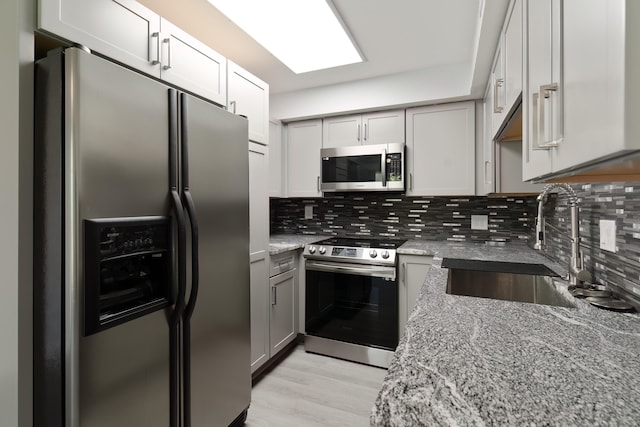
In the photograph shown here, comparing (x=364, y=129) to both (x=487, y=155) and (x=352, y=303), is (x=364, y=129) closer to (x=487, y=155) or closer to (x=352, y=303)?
(x=487, y=155)

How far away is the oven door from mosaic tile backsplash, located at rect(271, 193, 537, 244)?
71cm

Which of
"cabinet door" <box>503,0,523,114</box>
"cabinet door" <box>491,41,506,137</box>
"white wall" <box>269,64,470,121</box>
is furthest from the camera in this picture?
"white wall" <box>269,64,470,121</box>

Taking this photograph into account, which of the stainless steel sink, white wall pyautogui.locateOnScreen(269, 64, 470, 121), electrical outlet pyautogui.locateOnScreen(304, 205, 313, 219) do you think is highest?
white wall pyautogui.locateOnScreen(269, 64, 470, 121)

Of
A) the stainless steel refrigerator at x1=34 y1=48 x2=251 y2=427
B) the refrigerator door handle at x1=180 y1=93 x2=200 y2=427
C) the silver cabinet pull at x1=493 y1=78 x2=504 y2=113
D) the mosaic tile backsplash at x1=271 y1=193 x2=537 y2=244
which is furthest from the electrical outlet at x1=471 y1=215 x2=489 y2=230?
the refrigerator door handle at x1=180 y1=93 x2=200 y2=427

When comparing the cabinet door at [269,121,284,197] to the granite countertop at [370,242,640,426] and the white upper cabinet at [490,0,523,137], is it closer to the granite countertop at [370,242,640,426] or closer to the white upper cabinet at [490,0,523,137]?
the white upper cabinet at [490,0,523,137]

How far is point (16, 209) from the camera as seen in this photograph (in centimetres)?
95

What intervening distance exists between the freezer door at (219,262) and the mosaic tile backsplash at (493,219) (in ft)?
4.99

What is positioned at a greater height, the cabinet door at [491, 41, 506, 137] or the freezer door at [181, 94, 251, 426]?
the cabinet door at [491, 41, 506, 137]

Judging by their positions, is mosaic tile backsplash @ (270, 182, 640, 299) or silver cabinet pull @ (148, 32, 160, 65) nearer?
mosaic tile backsplash @ (270, 182, 640, 299)

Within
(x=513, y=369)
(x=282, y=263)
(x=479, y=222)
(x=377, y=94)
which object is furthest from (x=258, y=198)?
(x=479, y=222)

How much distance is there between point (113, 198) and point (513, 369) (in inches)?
46.8

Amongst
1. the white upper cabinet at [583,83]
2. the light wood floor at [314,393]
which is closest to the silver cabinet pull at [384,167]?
the light wood floor at [314,393]

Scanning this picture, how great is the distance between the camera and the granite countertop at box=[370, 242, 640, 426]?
47 cm

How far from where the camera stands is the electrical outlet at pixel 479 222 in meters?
2.74
